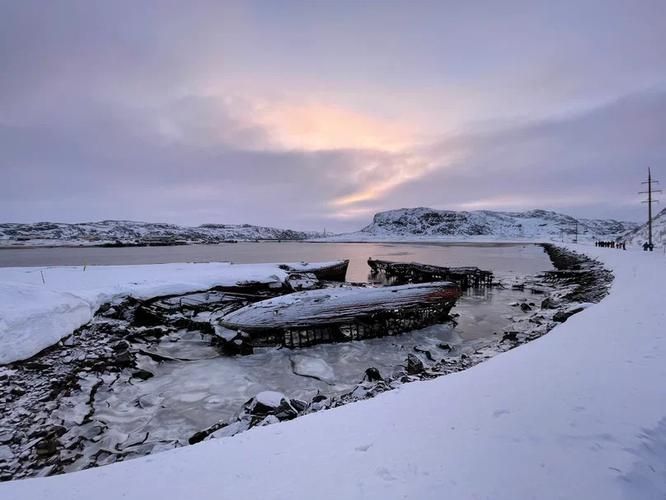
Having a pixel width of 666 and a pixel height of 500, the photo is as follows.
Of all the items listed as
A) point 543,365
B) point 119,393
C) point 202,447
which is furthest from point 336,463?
point 119,393

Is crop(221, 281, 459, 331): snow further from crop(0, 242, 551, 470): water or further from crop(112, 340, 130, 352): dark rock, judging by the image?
crop(112, 340, 130, 352): dark rock

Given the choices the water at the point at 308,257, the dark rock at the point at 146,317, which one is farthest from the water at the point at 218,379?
the water at the point at 308,257

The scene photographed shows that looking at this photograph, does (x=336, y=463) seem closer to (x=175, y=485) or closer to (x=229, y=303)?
(x=175, y=485)

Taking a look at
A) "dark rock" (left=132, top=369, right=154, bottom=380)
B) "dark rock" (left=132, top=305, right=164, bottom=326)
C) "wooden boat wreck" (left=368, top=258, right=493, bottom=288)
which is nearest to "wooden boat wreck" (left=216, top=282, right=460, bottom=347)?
"dark rock" (left=132, top=369, right=154, bottom=380)

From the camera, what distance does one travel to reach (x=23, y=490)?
378 cm

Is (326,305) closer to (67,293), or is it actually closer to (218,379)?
(218,379)

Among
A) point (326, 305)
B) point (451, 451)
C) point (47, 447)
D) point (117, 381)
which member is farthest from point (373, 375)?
point (47, 447)

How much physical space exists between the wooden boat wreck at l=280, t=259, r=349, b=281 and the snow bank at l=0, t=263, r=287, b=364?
6.20 m

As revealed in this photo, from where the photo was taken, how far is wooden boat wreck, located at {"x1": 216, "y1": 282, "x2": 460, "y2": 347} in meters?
13.1

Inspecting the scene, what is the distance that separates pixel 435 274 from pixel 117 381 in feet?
93.3

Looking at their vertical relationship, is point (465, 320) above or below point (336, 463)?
below

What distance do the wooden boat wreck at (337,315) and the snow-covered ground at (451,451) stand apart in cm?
776

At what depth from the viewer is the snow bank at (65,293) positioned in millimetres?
9281

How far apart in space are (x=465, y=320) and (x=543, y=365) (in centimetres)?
1160
